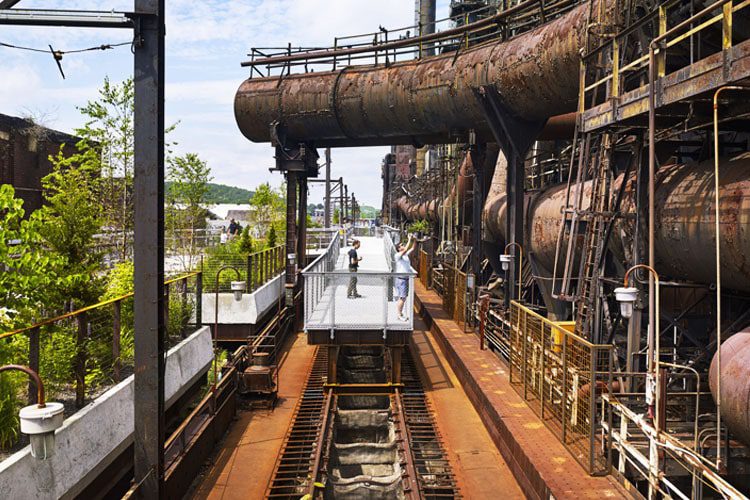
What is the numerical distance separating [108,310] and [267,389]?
360cm

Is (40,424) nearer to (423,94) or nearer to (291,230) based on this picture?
(423,94)

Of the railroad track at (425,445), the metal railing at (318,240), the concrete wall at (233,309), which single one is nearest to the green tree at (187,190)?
the metal railing at (318,240)

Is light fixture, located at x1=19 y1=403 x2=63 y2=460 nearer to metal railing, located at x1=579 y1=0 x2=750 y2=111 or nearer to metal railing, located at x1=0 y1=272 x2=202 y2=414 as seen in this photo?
metal railing, located at x1=0 y1=272 x2=202 y2=414

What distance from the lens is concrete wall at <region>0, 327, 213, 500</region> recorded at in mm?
5203

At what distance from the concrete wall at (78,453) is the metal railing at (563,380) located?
5.28m

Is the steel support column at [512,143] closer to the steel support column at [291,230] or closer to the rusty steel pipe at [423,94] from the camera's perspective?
the rusty steel pipe at [423,94]

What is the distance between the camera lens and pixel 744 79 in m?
5.85

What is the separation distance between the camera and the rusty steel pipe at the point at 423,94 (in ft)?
40.9

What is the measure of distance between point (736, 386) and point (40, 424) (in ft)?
18.9

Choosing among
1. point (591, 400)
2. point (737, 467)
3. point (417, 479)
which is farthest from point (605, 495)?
point (417, 479)

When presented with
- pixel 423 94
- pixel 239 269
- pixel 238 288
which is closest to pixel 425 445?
pixel 238 288

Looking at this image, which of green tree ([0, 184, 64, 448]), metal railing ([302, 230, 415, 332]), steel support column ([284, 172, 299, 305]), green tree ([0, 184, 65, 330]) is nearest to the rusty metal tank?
metal railing ([302, 230, 415, 332])

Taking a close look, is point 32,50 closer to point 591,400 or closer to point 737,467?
point 591,400

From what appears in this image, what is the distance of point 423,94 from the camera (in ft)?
53.2
